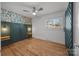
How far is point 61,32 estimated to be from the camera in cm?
165

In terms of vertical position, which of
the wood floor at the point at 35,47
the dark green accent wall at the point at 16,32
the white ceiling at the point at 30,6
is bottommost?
the wood floor at the point at 35,47

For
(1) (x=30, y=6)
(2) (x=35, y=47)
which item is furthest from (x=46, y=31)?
(1) (x=30, y=6)

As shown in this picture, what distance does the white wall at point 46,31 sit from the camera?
157cm

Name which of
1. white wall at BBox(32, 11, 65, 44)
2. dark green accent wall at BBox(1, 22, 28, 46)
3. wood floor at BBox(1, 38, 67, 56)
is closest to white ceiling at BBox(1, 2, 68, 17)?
white wall at BBox(32, 11, 65, 44)

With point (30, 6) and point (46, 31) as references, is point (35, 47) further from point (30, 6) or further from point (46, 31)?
point (30, 6)

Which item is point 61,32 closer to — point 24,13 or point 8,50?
point 24,13

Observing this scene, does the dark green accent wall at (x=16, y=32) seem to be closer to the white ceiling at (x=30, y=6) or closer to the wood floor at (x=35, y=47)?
the wood floor at (x=35, y=47)

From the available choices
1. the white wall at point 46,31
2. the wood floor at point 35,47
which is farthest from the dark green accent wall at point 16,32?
the white wall at point 46,31

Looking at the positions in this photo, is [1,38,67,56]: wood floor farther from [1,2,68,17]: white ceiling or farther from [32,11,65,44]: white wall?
[1,2,68,17]: white ceiling

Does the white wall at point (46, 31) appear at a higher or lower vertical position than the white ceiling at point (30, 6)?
lower

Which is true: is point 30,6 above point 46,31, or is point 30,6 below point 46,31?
above

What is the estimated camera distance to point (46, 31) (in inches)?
63.4

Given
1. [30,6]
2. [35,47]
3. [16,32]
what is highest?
[30,6]

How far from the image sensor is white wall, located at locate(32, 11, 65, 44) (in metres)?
1.57
